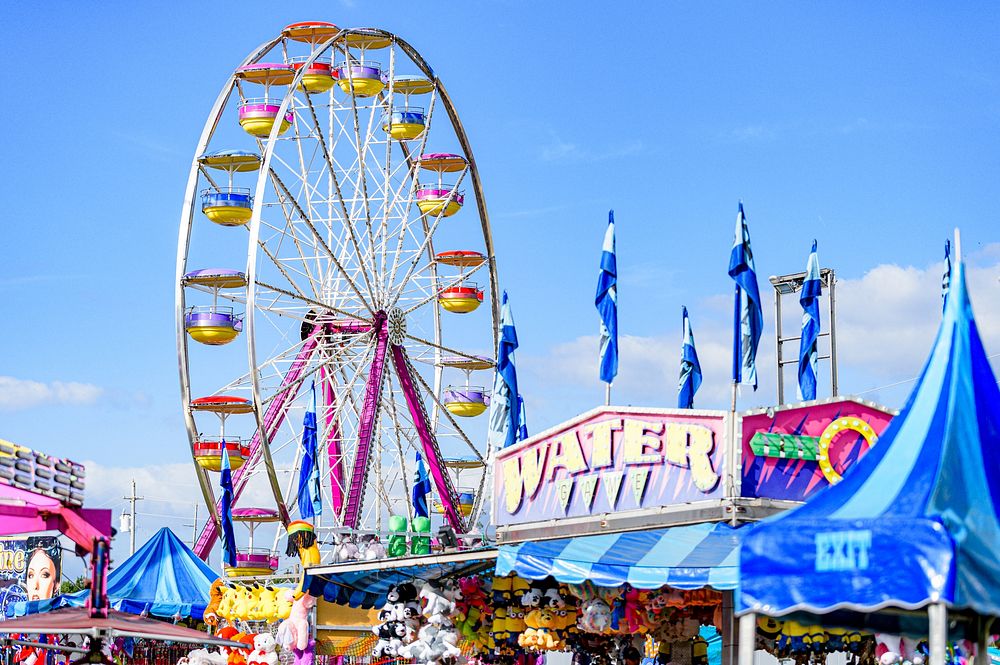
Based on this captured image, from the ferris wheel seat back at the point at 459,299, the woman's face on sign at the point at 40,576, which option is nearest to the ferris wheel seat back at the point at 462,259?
the ferris wheel seat back at the point at 459,299

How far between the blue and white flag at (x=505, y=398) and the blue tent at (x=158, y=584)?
8365 millimetres

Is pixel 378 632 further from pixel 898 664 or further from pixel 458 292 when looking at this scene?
pixel 458 292

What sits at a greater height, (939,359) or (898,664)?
(939,359)

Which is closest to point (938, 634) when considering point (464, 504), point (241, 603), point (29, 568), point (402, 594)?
point (402, 594)

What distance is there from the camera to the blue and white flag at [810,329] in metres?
18.5

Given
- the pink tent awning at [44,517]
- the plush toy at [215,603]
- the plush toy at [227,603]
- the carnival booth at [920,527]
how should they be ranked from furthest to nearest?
the plush toy at [215,603] < the plush toy at [227,603] < the pink tent awning at [44,517] < the carnival booth at [920,527]

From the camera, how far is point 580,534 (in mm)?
16781

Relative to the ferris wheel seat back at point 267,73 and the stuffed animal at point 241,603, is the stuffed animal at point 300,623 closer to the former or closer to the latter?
the stuffed animal at point 241,603

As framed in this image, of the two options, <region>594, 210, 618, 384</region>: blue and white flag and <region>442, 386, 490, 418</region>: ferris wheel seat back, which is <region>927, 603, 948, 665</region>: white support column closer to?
<region>594, 210, 618, 384</region>: blue and white flag

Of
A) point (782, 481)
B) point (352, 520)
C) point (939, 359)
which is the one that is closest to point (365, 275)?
point (352, 520)

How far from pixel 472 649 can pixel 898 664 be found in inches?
271

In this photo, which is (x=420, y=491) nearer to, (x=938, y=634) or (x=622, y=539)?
(x=622, y=539)

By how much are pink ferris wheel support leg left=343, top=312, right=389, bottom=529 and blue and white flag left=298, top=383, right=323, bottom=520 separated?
1.59 metres

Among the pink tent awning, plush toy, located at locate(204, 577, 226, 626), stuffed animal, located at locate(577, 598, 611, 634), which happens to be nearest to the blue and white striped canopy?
stuffed animal, located at locate(577, 598, 611, 634)
